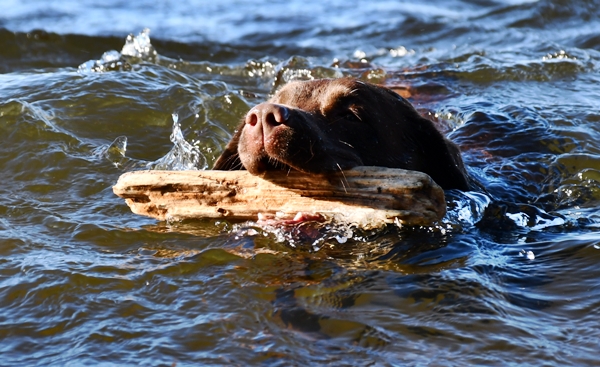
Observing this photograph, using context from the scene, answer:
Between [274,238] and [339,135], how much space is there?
0.72m

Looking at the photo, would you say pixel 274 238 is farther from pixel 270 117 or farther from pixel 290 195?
pixel 270 117

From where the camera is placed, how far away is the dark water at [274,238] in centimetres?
385

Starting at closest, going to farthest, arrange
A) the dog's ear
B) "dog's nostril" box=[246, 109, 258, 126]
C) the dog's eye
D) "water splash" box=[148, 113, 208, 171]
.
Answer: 1. "dog's nostril" box=[246, 109, 258, 126]
2. the dog's eye
3. the dog's ear
4. "water splash" box=[148, 113, 208, 171]

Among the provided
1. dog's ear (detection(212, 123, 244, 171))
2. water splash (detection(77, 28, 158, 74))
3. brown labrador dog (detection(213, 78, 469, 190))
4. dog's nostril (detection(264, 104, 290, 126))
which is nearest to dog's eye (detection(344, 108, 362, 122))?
brown labrador dog (detection(213, 78, 469, 190))

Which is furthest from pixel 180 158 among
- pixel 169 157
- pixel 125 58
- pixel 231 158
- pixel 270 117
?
pixel 125 58

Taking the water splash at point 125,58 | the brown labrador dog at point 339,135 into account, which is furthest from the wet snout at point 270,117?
the water splash at point 125,58

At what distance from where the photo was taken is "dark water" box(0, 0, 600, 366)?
12.6 feet

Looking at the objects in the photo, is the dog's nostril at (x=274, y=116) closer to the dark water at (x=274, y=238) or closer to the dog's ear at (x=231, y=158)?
the dark water at (x=274, y=238)

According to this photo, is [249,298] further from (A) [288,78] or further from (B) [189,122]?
(A) [288,78]

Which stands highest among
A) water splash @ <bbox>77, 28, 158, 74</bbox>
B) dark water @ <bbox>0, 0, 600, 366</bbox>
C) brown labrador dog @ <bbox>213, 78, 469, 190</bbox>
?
water splash @ <bbox>77, 28, 158, 74</bbox>

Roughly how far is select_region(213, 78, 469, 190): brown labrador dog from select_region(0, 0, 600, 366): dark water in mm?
363

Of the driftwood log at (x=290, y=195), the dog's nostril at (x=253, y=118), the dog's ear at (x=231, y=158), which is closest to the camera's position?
the driftwood log at (x=290, y=195)

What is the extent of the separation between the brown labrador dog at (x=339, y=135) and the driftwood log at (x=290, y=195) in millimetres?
120

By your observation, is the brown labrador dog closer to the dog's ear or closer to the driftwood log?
the dog's ear
